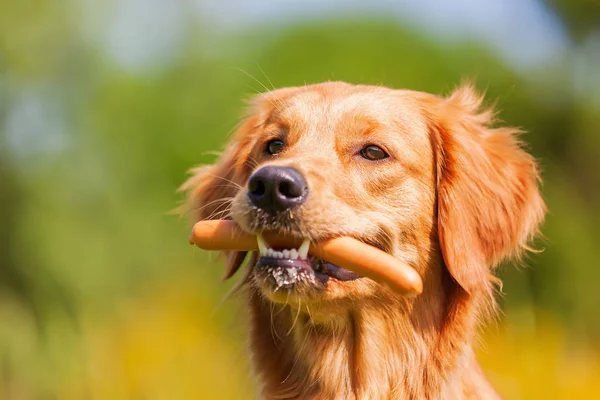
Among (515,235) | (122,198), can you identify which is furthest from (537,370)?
(122,198)

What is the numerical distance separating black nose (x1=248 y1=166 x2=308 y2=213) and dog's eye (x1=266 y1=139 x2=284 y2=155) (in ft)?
2.64

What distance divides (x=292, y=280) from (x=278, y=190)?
430 mm

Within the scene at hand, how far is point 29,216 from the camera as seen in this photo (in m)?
13.0

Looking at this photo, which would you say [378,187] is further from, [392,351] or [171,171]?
[171,171]

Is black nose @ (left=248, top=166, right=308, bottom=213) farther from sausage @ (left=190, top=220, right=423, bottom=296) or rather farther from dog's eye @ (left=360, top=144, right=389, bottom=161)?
dog's eye @ (left=360, top=144, right=389, bottom=161)

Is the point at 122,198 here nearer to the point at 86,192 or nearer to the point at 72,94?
the point at 86,192

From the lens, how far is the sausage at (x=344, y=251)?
3.58 m

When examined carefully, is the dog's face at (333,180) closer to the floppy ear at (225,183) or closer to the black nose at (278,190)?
the black nose at (278,190)

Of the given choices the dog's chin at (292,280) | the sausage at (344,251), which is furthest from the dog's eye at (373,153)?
the dog's chin at (292,280)

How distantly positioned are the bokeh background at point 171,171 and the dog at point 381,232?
3105mm

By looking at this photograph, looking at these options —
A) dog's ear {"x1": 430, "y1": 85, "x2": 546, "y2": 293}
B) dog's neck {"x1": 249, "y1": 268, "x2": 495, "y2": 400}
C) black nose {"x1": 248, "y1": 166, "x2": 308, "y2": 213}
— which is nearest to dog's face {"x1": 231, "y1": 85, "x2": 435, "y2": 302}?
black nose {"x1": 248, "y1": 166, "x2": 308, "y2": 213}

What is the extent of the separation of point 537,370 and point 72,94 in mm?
8988

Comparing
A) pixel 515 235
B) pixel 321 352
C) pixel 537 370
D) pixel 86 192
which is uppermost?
pixel 515 235

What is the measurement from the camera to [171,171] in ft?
45.5
